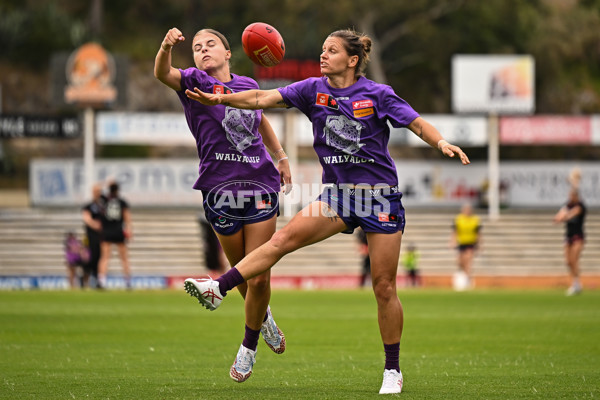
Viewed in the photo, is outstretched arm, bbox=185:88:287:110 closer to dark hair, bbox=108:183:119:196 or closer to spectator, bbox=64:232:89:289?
dark hair, bbox=108:183:119:196

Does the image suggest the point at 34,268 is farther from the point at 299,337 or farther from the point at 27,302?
the point at 299,337

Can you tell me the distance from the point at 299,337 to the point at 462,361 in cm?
300

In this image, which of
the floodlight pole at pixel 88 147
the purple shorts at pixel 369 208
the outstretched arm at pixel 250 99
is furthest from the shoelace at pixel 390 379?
the floodlight pole at pixel 88 147

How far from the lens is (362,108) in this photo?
7691 millimetres

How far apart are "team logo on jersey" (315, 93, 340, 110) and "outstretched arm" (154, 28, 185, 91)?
1.07 metres

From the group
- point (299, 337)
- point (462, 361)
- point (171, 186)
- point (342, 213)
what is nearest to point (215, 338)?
point (299, 337)

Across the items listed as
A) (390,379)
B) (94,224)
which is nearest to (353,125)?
(390,379)

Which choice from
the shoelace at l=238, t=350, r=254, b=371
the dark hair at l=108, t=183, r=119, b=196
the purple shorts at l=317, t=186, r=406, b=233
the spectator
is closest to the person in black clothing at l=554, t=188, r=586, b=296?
the dark hair at l=108, t=183, r=119, b=196

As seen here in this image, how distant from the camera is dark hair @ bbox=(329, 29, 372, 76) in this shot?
307 inches

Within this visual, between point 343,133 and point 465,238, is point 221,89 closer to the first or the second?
point 343,133

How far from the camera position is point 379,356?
33.1 ft

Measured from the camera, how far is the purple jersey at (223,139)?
8.48 metres

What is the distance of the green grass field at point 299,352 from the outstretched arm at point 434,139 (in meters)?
1.65

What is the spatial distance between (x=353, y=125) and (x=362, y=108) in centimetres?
14
